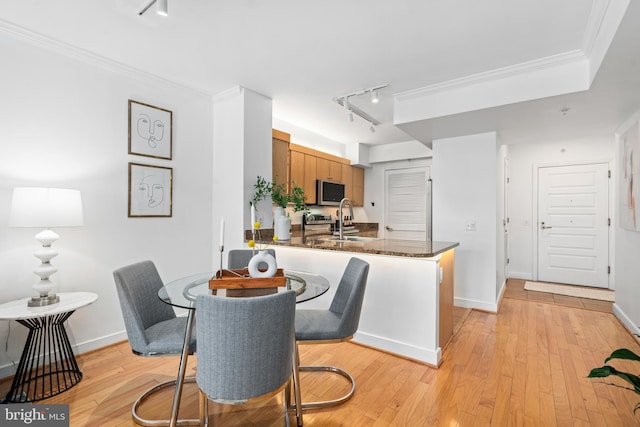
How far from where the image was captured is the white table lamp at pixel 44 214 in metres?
2.04

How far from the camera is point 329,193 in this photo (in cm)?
521

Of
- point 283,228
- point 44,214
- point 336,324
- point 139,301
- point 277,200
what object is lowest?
point 336,324

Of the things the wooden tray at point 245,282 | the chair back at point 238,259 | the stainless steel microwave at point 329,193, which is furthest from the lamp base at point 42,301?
the stainless steel microwave at point 329,193

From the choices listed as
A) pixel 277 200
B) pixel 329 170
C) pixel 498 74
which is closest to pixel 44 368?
pixel 277 200

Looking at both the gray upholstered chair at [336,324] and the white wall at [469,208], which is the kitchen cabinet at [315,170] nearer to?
the white wall at [469,208]

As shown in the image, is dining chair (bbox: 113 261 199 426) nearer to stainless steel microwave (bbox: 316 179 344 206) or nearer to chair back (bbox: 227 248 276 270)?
chair back (bbox: 227 248 276 270)

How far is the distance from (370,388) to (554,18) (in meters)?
2.84

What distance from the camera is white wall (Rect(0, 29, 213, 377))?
2.29 metres

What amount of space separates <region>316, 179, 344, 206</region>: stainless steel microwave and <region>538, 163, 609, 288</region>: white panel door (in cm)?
343

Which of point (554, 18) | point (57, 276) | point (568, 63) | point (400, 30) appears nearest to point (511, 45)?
point (554, 18)

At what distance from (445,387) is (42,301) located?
2863 millimetres

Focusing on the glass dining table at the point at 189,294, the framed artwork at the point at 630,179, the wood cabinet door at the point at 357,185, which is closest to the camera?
the glass dining table at the point at 189,294

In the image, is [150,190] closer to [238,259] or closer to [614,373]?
[238,259]

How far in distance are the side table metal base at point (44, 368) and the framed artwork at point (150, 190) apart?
108 cm
